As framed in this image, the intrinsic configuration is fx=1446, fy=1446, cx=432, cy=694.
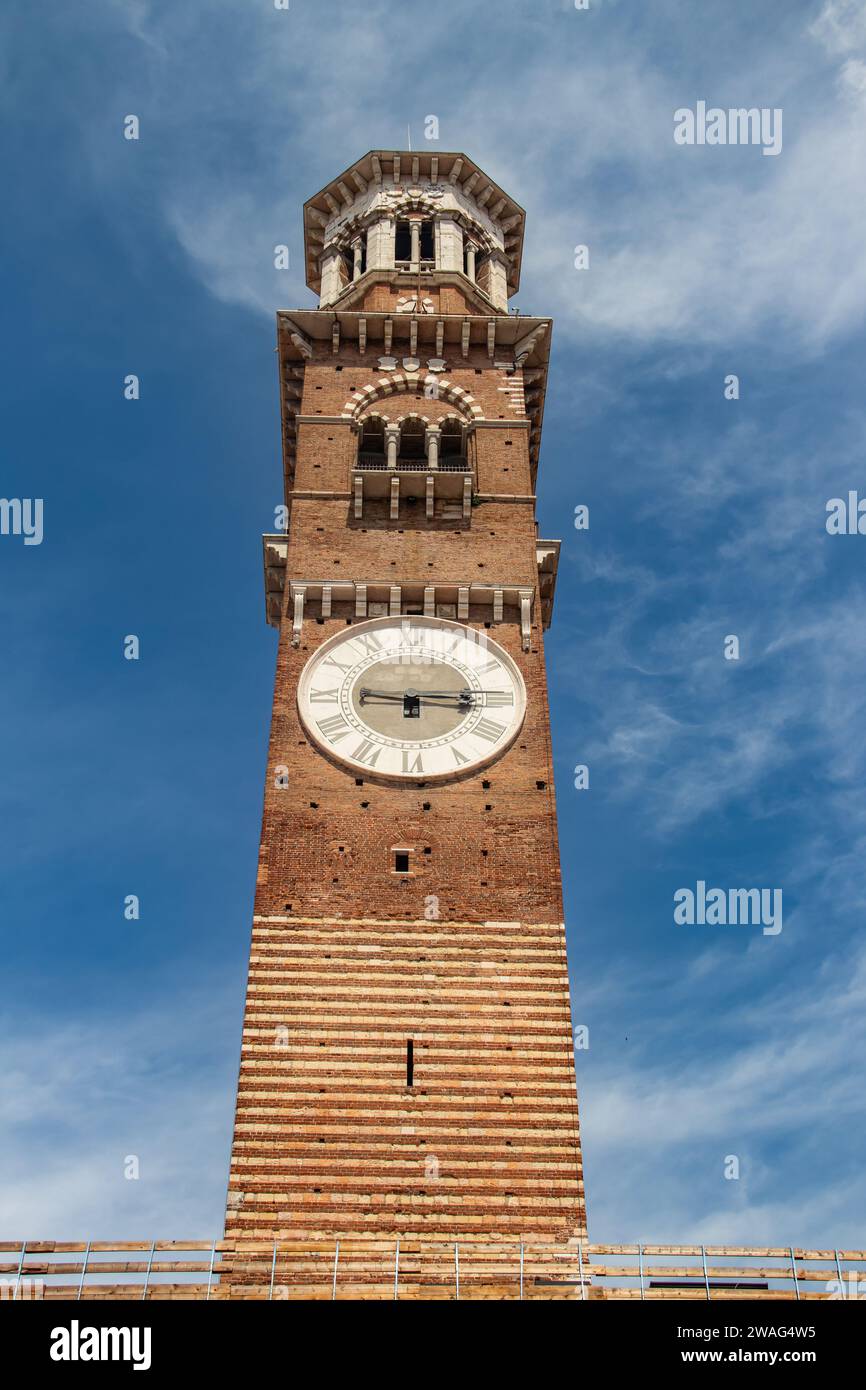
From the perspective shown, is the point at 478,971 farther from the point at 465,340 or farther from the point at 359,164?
→ the point at 359,164

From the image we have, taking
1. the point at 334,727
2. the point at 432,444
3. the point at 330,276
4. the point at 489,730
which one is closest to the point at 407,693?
the point at 334,727

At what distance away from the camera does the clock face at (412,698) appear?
29.6m

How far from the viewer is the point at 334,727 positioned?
98.4ft

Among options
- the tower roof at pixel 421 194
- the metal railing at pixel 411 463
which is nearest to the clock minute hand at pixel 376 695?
the metal railing at pixel 411 463

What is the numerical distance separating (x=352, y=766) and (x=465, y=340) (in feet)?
48.9

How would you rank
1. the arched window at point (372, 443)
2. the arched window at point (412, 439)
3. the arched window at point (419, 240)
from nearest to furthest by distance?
the arched window at point (372, 443), the arched window at point (412, 439), the arched window at point (419, 240)

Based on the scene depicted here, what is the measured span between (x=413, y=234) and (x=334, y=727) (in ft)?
67.0

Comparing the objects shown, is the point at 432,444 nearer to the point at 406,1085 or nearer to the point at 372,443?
the point at 372,443

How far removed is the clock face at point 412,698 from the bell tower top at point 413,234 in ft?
42.6

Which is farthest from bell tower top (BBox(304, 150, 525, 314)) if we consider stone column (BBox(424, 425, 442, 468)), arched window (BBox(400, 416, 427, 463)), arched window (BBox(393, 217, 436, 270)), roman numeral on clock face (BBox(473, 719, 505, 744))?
roman numeral on clock face (BBox(473, 719, 505, 744))

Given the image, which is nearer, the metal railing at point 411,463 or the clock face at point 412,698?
the clock face at point 412,698

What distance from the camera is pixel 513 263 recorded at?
153 ft

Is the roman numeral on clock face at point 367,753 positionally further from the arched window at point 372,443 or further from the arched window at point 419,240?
the arched window at point 419,240

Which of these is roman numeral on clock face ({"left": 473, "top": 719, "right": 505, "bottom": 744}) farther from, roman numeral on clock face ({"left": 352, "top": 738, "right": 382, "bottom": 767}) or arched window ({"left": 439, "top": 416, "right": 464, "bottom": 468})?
arched window ({"left": 439, "top": 416, "right": 464, "bottom": 468})
